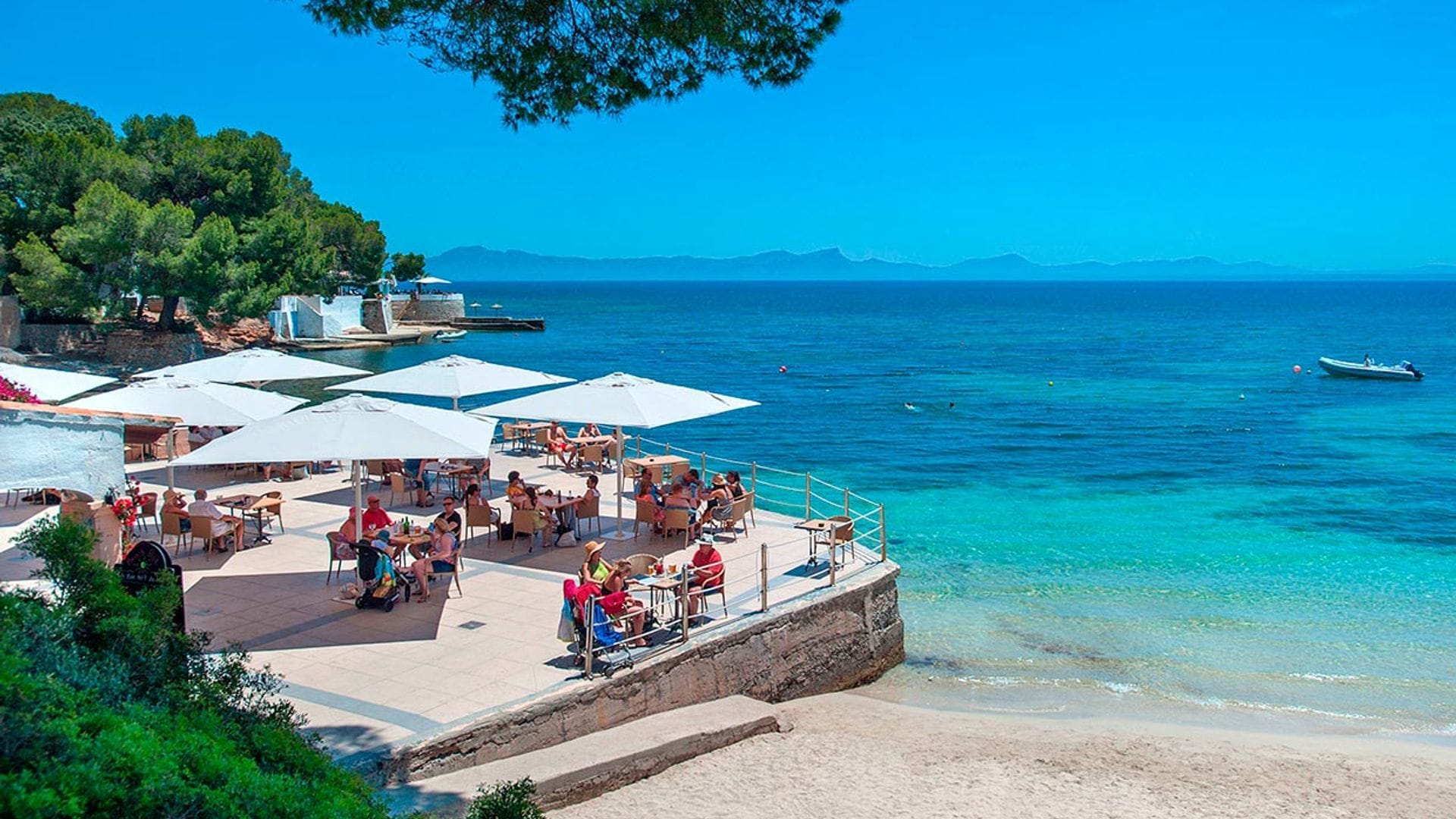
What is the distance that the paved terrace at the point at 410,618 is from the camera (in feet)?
29.9

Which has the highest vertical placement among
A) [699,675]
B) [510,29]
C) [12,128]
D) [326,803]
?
[12,128]

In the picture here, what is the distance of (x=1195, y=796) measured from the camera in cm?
1039

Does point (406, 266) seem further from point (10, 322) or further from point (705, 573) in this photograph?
point (705, 573)

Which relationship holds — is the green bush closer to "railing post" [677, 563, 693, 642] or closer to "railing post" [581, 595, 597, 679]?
"railing post" [581, 595, 597, 679]

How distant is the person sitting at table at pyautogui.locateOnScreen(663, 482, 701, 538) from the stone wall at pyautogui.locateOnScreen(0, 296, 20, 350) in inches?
Answer: 1688

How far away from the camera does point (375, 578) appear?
11.3m

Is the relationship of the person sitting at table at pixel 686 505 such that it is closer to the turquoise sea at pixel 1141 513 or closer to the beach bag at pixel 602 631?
the turquoise sea at pixel 1141 513

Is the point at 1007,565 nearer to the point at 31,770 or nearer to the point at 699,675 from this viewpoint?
the point at 699,675

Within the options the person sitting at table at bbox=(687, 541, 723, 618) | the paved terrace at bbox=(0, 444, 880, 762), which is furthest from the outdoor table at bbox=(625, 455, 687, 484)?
the person sitting at table at bbox=(687, 541, 723, 618)

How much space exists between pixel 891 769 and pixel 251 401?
404 inches

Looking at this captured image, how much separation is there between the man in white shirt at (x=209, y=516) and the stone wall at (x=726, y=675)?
6.18 meters

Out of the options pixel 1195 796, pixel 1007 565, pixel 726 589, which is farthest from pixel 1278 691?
pixel 726 589

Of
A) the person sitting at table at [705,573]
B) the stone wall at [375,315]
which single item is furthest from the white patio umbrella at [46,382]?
the stone wall at [375,315]

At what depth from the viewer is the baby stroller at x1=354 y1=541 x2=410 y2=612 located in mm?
11266
